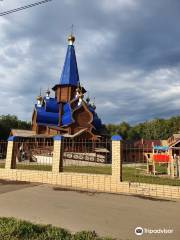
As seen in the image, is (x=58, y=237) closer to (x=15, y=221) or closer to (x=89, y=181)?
(x=15, y=221)

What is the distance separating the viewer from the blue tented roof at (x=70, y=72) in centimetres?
3378

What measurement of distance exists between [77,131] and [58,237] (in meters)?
27.2

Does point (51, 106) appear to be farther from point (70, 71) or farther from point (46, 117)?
point (70, 71)

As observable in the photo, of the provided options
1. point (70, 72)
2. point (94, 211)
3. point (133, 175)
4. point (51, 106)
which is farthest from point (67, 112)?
point (94, 211)

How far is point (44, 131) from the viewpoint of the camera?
32031 millimetres

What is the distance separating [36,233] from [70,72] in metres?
30.9

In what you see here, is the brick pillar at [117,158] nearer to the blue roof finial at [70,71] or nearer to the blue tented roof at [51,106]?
the blue tented roof at [51,106]

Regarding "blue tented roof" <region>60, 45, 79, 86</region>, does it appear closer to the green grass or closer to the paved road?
the paved road

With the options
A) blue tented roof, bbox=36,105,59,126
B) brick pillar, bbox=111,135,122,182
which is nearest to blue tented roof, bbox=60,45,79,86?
blue tented roof, bbox=36,105,59,126

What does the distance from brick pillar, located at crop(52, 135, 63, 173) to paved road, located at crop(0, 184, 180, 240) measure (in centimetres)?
138

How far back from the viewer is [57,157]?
942 centimetres

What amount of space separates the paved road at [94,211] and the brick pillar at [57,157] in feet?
4.52

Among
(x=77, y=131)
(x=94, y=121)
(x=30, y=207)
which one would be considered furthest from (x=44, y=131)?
(x=30, y=207)

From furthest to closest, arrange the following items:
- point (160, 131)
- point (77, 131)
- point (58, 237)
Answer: point (160, 131) < point (77, 131) < point (58, 237)
